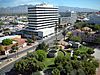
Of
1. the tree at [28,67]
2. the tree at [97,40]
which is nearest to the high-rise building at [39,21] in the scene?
the tree at [97,40]

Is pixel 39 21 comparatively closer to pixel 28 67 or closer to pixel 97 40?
pixel 97 40

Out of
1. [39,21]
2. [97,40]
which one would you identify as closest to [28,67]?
[97,40]

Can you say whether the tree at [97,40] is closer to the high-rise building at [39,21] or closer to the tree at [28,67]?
the high-rise building at [39,21]

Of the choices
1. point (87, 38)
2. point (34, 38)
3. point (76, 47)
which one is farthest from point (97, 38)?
point (34, 38)

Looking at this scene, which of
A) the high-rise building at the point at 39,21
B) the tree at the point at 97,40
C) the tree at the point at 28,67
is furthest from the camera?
the high-rise building at the point at 39,21

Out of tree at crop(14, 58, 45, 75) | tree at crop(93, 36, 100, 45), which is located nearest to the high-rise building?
tree at crop(93, 36, 100, 45)

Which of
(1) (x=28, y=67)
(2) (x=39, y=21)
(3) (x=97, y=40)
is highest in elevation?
(2) (x=39, y=21)

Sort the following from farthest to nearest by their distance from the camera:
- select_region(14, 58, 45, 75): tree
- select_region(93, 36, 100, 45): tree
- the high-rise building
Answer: the high-rise building < select_region(93, 36, 100, 45): tree < select_region(14, 58, 45, 75): tree

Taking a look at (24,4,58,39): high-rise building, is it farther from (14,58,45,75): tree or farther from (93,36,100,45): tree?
(14,58,45,75): tree

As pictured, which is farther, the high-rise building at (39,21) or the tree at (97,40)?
the high-rise building at (39,21)

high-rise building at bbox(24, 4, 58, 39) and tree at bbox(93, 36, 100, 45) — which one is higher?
high-rise building at bbox(24, 4, 58, 39)

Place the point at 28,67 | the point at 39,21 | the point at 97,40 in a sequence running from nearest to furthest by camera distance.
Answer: the point at 28,67 → the point at 97,40 → the point at 39,21

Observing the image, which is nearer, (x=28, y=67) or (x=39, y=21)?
(x=28, y=67)
